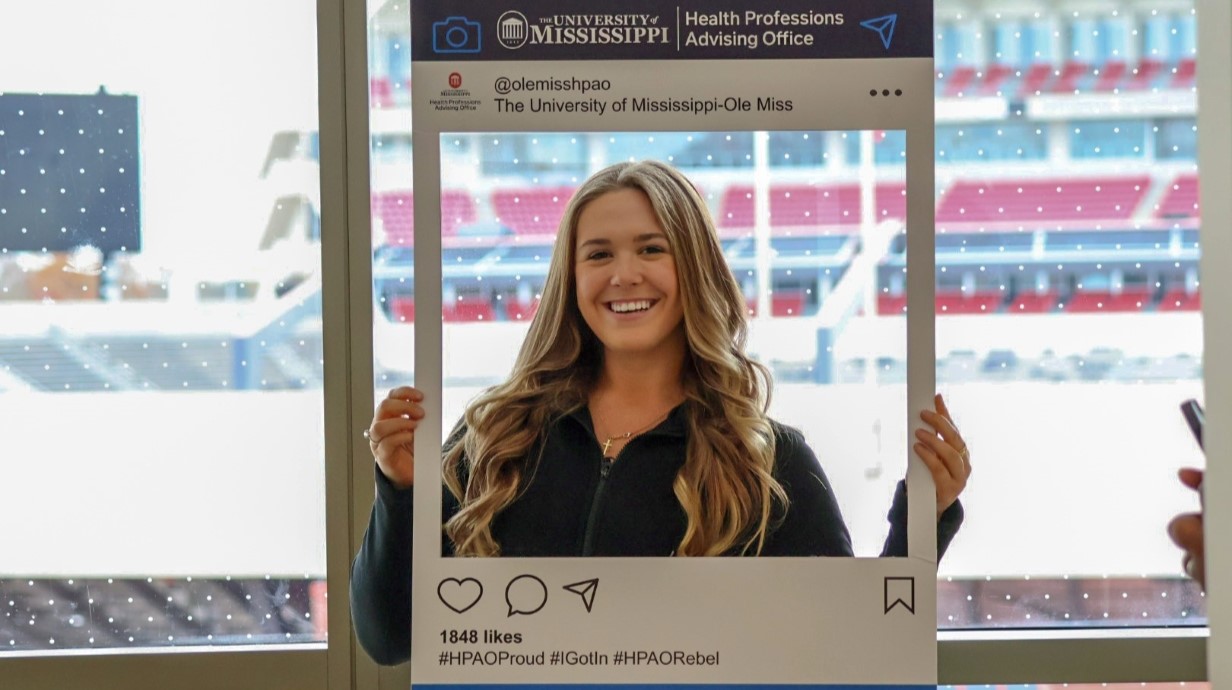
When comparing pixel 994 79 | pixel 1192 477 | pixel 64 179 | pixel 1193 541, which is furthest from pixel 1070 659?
pixel 64 179

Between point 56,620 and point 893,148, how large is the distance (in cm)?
244

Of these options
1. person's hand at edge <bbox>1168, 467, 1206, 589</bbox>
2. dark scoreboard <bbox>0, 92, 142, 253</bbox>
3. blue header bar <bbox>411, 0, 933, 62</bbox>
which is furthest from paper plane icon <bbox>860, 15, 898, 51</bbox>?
dark scoreboard <bbox>0, 92, 142, 253</bbox>

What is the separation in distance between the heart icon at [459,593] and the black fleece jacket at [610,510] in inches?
2.4

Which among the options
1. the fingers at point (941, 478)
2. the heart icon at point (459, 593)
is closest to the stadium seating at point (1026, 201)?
the fingers at point (941, 478)

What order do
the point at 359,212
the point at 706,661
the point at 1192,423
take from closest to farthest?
the point at 706,661
the point at 1192,423
the point at 359,212

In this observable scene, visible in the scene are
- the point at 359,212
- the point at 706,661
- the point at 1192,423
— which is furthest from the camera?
the point at 359,212

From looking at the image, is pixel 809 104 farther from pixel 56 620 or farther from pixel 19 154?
pixel 56 620

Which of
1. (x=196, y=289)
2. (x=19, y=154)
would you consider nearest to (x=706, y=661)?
(x=196, y=289)

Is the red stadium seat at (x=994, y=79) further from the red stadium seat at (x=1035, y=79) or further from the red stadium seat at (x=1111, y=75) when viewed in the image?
the red stadium seat at (x=1111, y=75)

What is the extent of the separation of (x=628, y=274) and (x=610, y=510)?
0.45m

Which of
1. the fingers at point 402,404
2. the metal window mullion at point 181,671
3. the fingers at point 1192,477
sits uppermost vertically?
the fingers at point 402,404

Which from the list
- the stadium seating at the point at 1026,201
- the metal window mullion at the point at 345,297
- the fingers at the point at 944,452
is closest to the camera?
the fingers at the point at 944,452

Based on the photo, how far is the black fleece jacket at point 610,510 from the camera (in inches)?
73.4

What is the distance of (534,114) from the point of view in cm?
189
